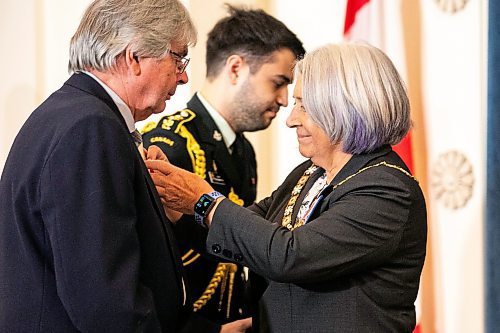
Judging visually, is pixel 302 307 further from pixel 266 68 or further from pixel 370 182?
pixel 266 68

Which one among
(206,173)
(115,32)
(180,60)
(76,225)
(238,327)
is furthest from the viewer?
(206,173)

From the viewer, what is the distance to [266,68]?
2.88 meters

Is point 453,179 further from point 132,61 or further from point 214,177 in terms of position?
point 132,61

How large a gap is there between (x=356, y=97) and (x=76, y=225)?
0.68 metres

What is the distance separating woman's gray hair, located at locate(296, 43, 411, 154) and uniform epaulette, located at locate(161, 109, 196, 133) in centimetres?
76

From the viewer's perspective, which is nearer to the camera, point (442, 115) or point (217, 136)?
point (217, 136)

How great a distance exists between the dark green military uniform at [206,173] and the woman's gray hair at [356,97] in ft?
2.37

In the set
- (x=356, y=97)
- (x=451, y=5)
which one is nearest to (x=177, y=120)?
(x=356, y=97)

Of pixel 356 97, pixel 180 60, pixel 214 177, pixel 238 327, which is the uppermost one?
pixel 180 60

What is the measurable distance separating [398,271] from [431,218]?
4.74ft

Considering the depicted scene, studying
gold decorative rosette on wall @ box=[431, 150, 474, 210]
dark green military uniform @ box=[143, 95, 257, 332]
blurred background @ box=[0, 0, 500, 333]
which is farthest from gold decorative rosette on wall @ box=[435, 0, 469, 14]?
dark green military uniform @ box=[143, 95, 257, 332]

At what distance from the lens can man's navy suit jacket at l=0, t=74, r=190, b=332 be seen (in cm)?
158

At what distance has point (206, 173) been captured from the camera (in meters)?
2.67

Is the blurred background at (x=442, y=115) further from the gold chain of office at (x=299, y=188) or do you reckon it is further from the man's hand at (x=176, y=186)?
the man's hand at (x=176, y=186)
